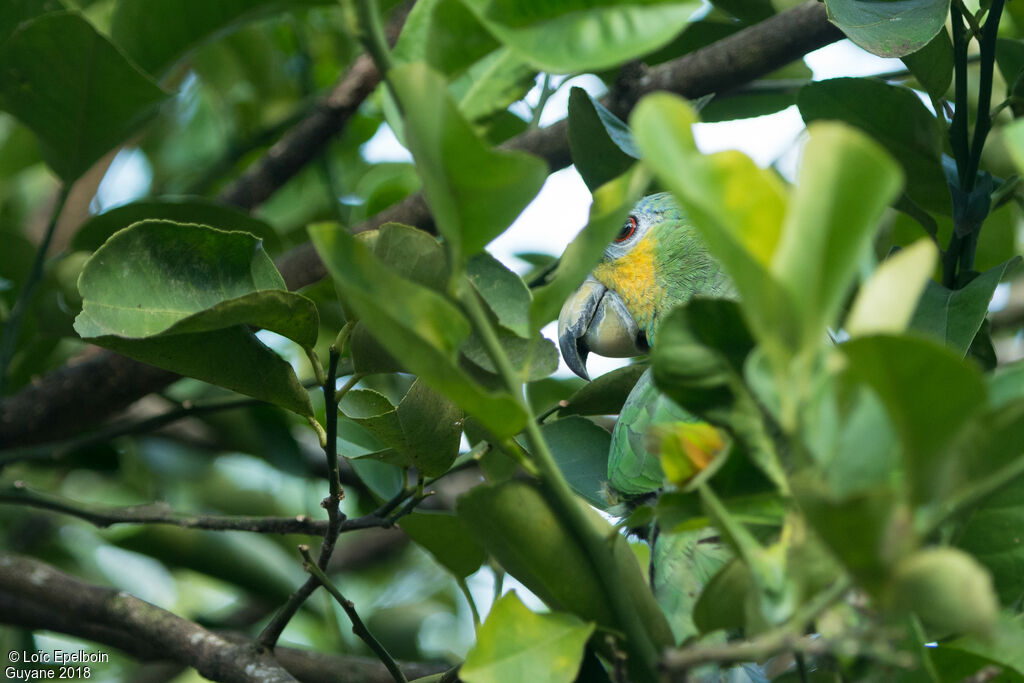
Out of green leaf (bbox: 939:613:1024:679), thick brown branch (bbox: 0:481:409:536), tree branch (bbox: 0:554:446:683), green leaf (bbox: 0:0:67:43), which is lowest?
tree branch (bbox: 0:554:446:683)

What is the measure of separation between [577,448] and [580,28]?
1.65ft

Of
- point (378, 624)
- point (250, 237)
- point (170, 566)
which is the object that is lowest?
point (378, 624)

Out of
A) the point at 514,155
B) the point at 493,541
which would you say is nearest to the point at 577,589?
the point at 493,541

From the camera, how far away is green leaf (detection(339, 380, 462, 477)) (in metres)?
0.75

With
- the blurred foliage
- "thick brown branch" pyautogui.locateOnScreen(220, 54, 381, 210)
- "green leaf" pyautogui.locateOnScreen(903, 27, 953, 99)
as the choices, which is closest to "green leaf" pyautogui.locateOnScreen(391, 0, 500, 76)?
the blurred foliage

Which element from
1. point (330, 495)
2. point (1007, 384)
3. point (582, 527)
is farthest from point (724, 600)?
point (330, 495)

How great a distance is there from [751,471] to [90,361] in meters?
1.22

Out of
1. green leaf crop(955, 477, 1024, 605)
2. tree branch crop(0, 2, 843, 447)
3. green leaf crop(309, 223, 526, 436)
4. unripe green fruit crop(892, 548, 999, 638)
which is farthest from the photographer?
tree branch crop(0, 2, 843, 447)

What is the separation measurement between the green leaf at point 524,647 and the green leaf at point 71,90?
0.94 meters

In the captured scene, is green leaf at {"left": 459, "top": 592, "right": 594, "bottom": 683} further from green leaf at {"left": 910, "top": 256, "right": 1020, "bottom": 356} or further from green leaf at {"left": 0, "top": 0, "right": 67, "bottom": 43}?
green leaf at {"left": 0, "top": 0, "right": 67, "bottom": 43}

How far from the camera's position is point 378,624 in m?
1.86

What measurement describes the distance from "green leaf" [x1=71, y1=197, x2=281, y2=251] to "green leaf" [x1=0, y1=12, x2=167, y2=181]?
0.08 m

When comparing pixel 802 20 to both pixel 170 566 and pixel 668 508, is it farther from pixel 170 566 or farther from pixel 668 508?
pixel 170 566

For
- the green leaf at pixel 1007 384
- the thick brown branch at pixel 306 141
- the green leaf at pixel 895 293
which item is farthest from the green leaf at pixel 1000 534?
the thick brown branch at pixel 306 141
